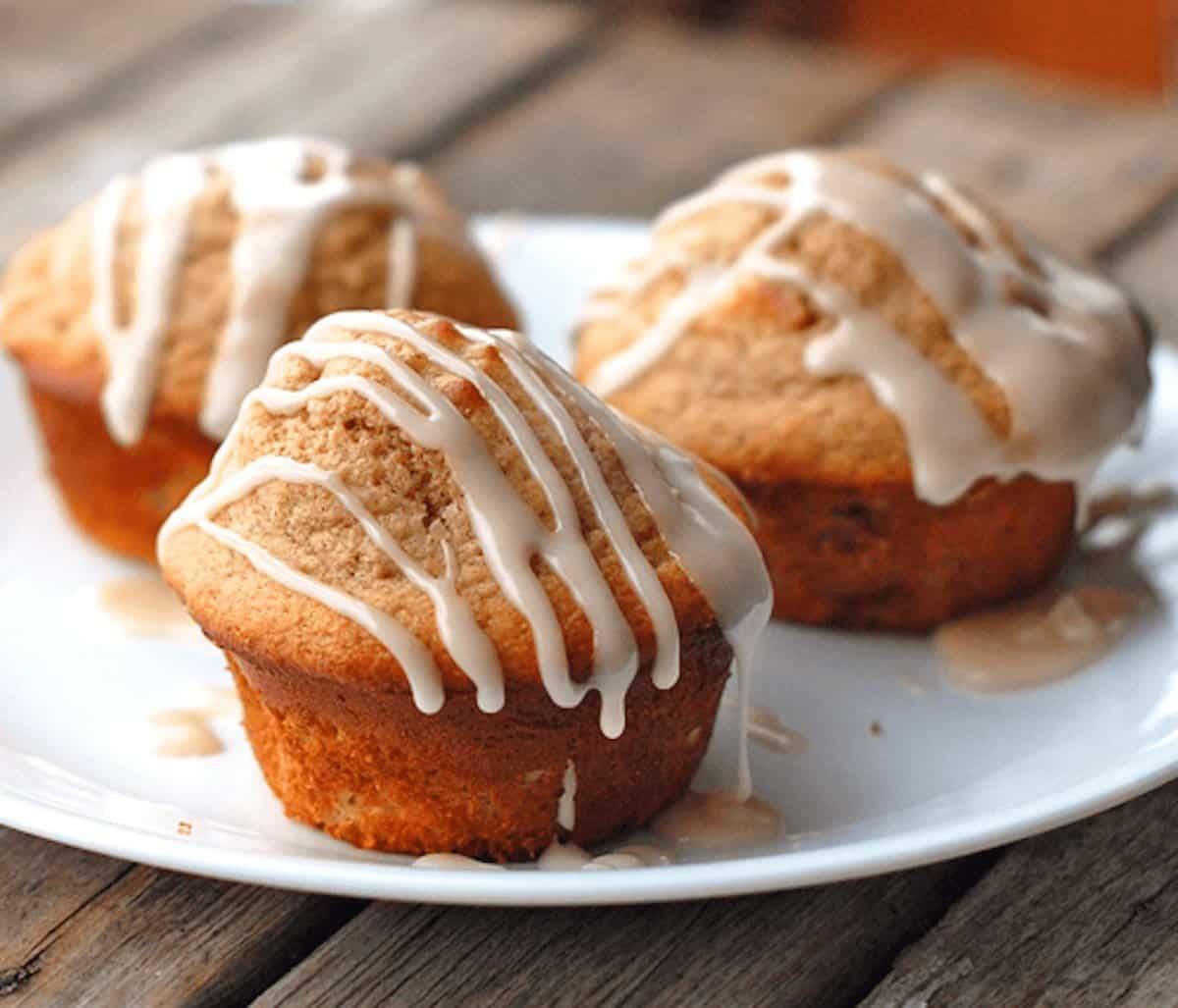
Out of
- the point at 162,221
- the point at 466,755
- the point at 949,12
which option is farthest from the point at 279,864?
the point at 949,12

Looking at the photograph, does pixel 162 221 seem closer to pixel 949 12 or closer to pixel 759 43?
pixel 759 43

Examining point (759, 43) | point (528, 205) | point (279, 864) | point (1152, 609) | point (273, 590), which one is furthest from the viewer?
point (759, 43)

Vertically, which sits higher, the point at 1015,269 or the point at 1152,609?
the point at 1015,269

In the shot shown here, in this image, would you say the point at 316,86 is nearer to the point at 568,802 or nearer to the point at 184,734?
the point at 184,734

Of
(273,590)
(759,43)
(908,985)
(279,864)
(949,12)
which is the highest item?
(273,590)

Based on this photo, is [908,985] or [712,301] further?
[712,301]

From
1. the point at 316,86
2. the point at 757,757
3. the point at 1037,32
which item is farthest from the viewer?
the point at 1037,32

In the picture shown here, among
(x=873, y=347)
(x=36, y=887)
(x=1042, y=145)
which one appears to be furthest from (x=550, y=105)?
(x=36, y=887)
